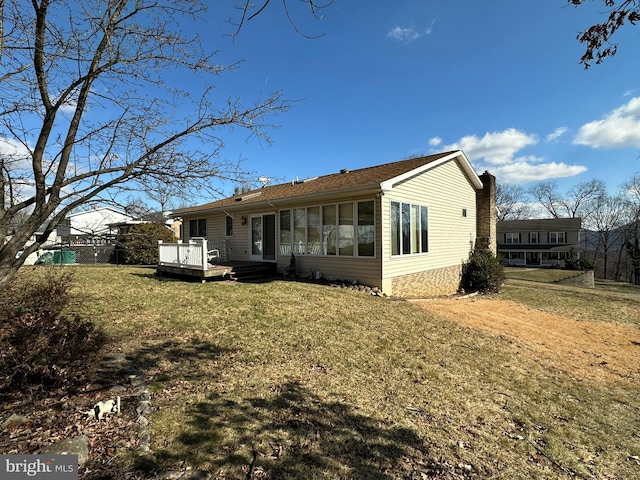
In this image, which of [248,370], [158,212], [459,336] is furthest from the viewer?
[459,336]

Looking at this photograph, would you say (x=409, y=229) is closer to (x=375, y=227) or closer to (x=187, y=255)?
(x=375, y=227)

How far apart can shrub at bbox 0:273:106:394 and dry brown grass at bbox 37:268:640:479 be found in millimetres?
902

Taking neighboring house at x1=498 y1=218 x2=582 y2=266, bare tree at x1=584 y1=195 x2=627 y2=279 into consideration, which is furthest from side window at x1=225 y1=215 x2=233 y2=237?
bare tree at x1=584 y1=195 x2=627 y2=279

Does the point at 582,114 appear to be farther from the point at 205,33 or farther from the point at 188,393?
the point at 188,393

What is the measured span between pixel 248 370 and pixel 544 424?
365 centimetres

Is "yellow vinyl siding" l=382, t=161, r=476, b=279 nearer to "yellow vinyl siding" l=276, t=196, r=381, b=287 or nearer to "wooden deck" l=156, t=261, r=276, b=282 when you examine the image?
"yellow vinyl siding" l=276, t=196, r=381, b=287

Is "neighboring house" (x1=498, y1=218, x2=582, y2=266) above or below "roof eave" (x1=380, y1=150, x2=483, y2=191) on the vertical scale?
below

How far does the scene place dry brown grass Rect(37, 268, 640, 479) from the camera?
Result: 2848 millimetres

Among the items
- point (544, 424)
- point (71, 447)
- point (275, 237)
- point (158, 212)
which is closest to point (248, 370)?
point (71, 447)

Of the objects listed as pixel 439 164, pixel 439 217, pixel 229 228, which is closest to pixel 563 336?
pixel 439 217

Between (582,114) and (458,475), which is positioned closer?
(458,475)

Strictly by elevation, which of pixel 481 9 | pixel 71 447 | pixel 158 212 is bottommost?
pixel 71 447

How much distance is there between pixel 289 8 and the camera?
2.57m
